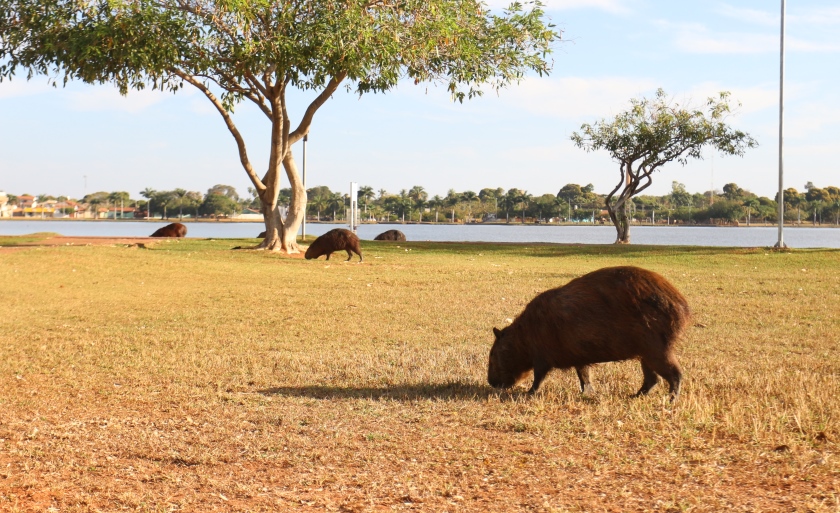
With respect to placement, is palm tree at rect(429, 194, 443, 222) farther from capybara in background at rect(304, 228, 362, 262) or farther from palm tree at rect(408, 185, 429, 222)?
capybara in background at rect(304, 228, 362, 262)

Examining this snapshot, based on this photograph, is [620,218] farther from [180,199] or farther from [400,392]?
[180,199]

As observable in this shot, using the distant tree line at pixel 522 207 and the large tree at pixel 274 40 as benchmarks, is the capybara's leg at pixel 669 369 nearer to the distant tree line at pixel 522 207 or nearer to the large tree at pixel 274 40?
the large tree at pixel 274 40

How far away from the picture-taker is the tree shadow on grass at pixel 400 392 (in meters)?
6.74

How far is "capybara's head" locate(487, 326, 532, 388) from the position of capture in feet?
22.8

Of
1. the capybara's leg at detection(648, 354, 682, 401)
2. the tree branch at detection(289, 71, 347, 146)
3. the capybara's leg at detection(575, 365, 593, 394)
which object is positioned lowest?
the capybara's leg at detection(575, 365, 593, 394)

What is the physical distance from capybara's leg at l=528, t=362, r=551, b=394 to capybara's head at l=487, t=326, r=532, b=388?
0.21m

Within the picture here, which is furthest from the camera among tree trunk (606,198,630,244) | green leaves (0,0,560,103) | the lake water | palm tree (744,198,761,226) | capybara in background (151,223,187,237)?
palm tree (744,198,761,226)

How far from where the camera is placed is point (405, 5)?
20.9 metres

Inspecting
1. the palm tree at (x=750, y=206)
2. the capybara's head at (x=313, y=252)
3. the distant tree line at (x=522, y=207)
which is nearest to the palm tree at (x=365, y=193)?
the distant tree line at (x=522, y=207)

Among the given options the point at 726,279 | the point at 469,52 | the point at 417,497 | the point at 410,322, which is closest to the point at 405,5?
the point at 469,52

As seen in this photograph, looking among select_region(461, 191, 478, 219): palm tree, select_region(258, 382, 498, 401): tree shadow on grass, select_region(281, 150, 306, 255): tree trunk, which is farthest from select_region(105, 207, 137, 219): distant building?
select_region(258, 382, 498, 401): tree shadow on grass

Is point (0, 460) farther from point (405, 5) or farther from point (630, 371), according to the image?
point (405, 5)

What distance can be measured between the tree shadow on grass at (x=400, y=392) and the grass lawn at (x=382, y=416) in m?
0.03

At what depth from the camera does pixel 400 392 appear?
6.91 metres
